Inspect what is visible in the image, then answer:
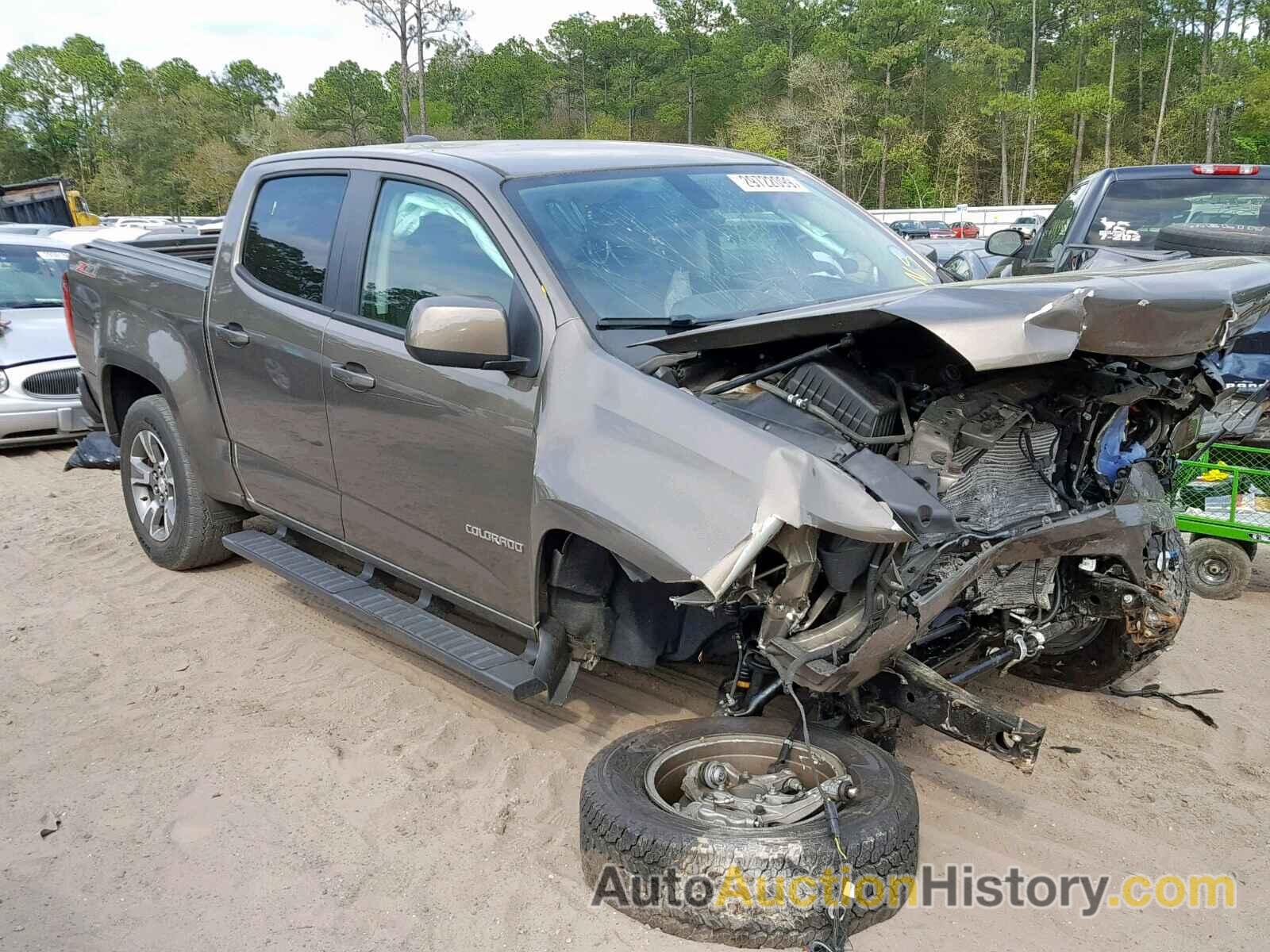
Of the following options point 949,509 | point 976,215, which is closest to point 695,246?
point 949,509

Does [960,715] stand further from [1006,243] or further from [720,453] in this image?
[1006,243]

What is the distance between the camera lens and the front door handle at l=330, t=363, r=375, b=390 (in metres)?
4.06

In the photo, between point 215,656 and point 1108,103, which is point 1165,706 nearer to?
point 215,656

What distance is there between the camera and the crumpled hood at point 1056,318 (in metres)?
2.62

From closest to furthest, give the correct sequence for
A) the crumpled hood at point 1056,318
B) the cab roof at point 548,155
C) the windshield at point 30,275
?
the crumpled hood at point 1056,318, the cab roof at point 548,155, the windshield at point 30,275

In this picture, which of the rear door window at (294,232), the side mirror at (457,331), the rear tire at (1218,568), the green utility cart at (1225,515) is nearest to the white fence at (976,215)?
the green utility cart at (1225,515)

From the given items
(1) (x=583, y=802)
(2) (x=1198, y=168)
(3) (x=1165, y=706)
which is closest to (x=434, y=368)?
(1) (x=583, y=802)

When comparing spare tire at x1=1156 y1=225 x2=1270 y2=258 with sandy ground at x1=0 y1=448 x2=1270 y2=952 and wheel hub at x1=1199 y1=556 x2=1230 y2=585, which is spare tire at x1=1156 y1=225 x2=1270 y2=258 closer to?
wheel hub at x1=1199 y1=556 x2=1230 y2=585

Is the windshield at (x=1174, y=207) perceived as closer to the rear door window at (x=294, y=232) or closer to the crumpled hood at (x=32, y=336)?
the rear door window at (x=294, y=232)

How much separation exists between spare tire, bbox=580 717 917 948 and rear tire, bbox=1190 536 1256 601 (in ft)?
10.7

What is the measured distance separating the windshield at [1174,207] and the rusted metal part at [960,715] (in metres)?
5.27

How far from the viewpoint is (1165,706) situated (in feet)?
Result: 14.2

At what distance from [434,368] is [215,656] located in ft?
6.85

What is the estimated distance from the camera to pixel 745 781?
3.31 metres
